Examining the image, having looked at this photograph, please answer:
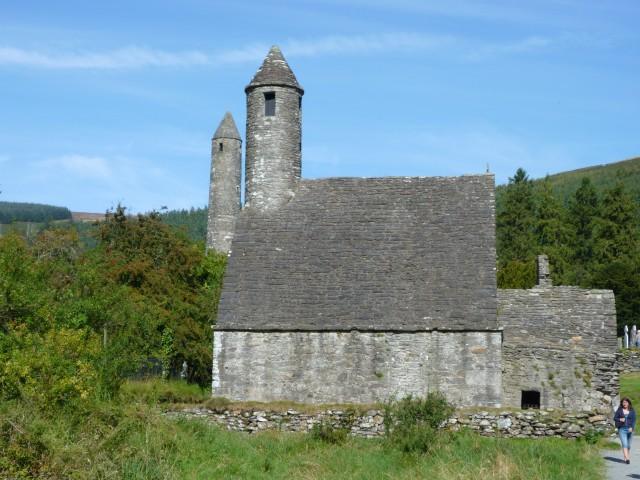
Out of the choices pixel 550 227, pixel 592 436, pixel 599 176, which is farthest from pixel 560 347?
pixel 599 176

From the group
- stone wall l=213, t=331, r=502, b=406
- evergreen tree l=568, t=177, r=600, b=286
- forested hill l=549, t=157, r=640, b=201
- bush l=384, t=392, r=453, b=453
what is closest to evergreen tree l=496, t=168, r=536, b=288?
evergreen tree l=568, t=177, r=600, b=286

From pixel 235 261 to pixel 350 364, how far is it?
5501mm

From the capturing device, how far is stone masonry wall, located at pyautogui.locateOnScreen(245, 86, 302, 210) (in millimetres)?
30781

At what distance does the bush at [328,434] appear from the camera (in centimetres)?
2147

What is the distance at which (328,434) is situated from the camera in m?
21.6

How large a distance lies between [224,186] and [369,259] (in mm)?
22689

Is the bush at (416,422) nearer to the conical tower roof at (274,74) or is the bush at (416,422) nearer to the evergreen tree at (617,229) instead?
the conical tower roof at (274,74)

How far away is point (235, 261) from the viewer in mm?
28703

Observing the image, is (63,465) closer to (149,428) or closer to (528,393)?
(149,428)

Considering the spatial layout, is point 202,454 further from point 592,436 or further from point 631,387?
point 631,387

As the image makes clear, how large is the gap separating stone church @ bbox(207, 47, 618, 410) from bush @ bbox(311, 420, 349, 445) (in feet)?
14.2

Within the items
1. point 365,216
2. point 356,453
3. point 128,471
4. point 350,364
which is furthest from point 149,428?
point 365,216

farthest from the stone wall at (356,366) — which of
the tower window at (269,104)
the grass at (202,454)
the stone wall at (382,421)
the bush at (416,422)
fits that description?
the tower window at (269,104)

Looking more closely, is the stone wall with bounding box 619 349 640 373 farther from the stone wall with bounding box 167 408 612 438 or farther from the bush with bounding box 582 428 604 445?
the bush with bounding box 582 428 604 445
